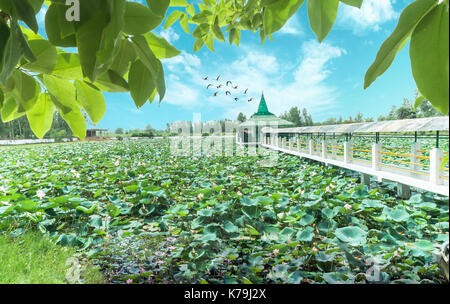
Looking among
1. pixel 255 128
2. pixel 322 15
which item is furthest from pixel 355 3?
pixel 255 128

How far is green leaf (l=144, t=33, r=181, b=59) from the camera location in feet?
0.48

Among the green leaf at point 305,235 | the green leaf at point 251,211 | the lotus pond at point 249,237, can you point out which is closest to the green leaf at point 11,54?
the lotus pond at point 249,237

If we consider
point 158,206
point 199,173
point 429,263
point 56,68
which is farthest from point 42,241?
point 429,263

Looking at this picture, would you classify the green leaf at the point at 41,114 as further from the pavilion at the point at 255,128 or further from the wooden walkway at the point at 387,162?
the pavilion at the point at 255,128

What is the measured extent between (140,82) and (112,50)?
2.1 inches

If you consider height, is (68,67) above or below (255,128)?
below

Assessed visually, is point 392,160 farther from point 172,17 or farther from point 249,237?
point 172,17

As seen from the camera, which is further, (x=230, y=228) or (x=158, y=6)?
(x=230, y=228)

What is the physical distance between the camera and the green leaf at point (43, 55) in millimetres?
138

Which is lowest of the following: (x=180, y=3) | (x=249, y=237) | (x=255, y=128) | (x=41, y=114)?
(x=249, y=237)

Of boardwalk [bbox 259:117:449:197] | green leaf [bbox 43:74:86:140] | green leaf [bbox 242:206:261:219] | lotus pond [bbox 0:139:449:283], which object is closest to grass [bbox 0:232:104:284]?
lotus pond [bbox 0:139:449:283]

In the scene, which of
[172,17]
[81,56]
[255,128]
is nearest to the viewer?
[81,56]

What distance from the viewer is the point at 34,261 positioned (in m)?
1.01
